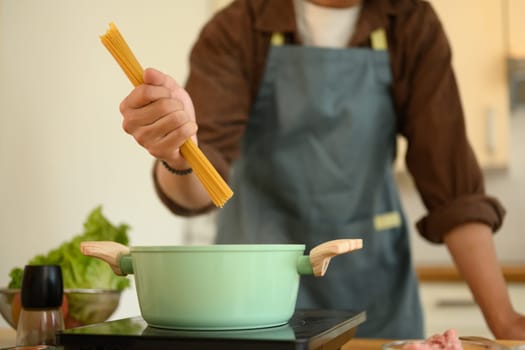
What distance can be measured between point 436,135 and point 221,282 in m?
0.64

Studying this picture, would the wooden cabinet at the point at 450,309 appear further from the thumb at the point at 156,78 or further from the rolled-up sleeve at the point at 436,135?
the thumb at the point at 156,78

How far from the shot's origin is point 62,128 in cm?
118

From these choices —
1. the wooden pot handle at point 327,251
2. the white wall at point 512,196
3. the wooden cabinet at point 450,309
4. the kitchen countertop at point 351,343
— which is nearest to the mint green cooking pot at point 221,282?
the wooden pot handle at point 327,251

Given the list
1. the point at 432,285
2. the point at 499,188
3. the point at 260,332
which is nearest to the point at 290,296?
the point at 260,332

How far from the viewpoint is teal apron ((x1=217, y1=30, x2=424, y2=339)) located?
1188 mm

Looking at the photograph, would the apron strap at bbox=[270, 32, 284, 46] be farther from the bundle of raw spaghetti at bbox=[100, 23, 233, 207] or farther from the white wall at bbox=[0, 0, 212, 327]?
the bundle of raw spaghetti at bbox=[100, 23, 233, 207]

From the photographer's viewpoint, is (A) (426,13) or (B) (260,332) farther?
(A) (426,13)

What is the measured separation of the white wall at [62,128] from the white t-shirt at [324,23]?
0.38 m

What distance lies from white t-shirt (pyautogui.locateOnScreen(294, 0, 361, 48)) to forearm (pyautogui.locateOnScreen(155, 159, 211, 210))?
399mm

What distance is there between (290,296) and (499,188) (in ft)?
6.84

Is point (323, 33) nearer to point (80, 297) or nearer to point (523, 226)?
point (80, 297)

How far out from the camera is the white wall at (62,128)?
41.9 inches

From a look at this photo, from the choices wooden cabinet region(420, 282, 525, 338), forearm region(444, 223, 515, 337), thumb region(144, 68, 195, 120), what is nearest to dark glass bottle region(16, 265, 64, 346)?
Answer: thumb region(144, 68, 195, 120)

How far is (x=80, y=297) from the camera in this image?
79 centimetres
